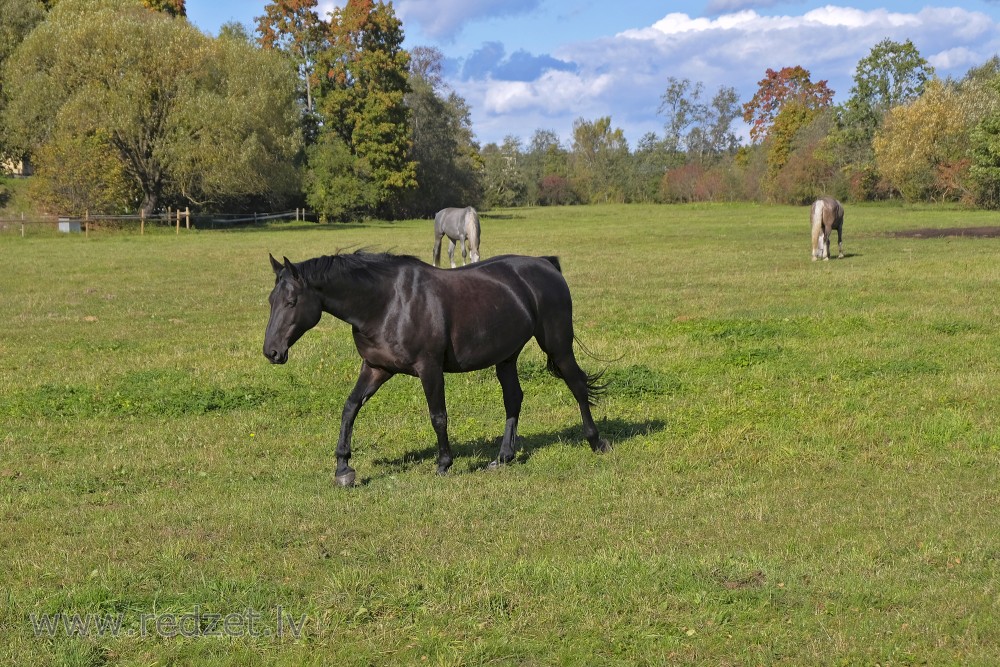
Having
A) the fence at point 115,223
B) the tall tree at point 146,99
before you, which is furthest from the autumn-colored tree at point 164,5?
the fence at point 115,223

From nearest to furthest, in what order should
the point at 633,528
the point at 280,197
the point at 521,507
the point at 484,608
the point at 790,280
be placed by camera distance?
the point at 484,608
the point at 633,528
the point at 521,507
the point at 790,280
the point at 280,197

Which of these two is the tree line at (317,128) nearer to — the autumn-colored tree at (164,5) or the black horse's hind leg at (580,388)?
the autumn-colored tree at (164,5)

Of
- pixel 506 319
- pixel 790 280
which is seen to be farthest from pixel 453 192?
pixel 506 319

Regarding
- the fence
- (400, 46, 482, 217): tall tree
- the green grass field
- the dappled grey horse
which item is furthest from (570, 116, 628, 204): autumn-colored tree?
the green grass field

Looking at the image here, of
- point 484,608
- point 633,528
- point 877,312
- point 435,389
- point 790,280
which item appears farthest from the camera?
point 790,280

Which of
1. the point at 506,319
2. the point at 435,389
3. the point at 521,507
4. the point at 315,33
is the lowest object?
the point at 521,507

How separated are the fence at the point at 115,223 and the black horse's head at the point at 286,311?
39.7 m

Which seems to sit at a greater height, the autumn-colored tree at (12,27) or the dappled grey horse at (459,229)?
the autumn-colored tree at (12,27)

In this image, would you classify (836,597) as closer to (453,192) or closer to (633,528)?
(633,528)

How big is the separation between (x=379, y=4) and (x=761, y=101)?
7838cm

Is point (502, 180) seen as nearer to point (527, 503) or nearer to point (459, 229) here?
point (459, 229)

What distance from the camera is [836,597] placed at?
209 inches

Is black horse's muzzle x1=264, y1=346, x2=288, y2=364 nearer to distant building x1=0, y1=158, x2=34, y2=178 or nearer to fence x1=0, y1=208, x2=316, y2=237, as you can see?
fence x1=0, y1=208, x2=316, y2=237

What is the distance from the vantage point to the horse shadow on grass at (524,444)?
8.73 metres
